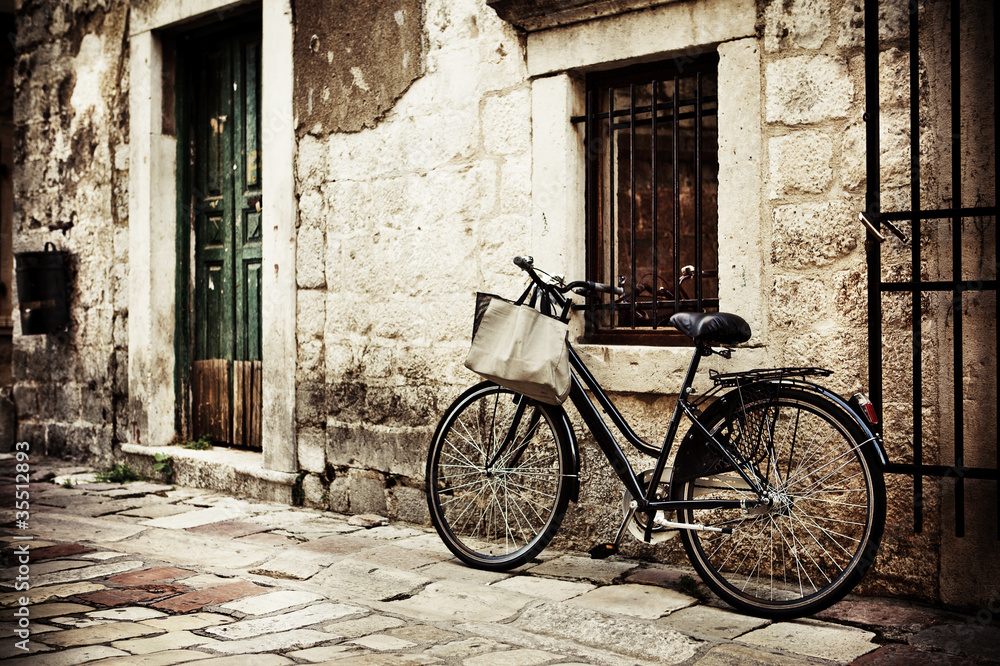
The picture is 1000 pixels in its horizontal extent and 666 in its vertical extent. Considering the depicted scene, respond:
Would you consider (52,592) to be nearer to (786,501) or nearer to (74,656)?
(74,656)

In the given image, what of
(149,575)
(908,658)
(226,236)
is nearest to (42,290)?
(226,236)

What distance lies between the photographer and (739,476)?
3.30m

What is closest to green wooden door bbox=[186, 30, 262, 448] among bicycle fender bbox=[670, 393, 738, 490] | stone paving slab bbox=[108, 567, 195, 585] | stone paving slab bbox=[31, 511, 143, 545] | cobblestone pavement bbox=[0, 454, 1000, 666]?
stone paving slab bbox=[31, 511, 143, 545]

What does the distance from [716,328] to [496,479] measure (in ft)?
3.97

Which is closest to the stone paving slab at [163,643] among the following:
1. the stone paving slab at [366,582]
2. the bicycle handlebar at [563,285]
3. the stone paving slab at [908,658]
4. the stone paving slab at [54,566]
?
the stone paving slab at [366,582]

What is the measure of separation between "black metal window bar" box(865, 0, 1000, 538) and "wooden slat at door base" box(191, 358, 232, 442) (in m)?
4.27

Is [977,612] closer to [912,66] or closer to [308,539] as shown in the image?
[912,66]

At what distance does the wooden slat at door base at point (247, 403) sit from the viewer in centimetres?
603

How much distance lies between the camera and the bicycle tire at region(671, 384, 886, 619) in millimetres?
3070

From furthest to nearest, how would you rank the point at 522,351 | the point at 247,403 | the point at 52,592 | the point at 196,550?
the point at 247,403 → the point at 196,550 → the point at 522,351 → the point at 52,592

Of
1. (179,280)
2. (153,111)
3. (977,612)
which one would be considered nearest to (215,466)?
(179,280)

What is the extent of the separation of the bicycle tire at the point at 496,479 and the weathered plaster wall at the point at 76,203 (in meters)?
3.20

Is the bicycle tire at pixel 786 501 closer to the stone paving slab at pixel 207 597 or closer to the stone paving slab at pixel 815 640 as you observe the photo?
the stone paving slab at pixel 815 640

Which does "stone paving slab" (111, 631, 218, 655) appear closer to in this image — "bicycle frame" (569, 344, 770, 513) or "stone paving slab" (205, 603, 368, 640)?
"stone paving slab" (205, 603, 368, 640)
